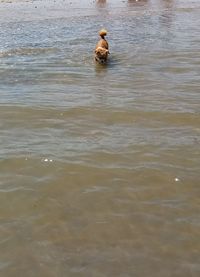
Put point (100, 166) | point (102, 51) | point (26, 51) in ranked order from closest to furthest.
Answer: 1. point (100, 166)
2. point (102, 51)
3. point (26, 51)

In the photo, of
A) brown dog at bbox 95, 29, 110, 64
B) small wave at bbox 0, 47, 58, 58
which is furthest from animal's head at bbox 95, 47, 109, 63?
small wave at bbox 0, 47, 58, 58

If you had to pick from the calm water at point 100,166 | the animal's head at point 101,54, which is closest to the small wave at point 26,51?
the calm water at point 100,166

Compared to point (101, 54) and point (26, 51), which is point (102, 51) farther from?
point (26, 51)

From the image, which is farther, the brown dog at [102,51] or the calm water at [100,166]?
the brown dog at [102,51]

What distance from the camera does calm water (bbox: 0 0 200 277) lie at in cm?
523

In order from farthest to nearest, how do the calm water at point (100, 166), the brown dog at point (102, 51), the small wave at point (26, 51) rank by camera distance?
the small wave at point (26, 51), the brown dog at point (102, 51), the calm water at point (100, 166)

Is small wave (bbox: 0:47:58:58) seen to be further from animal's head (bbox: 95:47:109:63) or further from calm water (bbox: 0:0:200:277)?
animal's head (bbox: 95:47:109:63)

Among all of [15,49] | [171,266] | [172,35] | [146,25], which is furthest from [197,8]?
[171,266]

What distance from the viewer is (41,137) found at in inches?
326

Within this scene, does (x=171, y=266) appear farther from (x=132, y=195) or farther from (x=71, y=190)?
(x=71, y=190)

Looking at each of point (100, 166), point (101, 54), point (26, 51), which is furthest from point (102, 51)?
point (100, 166)

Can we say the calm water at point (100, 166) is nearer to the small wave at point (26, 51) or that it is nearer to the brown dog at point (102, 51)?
A: the brown dog at point (102, 51)

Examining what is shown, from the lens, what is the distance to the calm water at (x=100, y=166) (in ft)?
17.2

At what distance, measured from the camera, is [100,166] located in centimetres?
720
